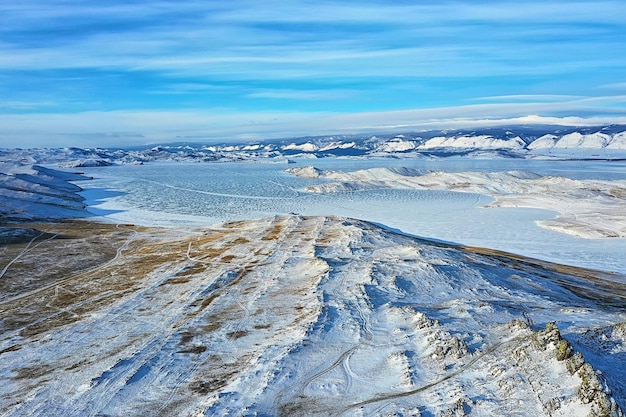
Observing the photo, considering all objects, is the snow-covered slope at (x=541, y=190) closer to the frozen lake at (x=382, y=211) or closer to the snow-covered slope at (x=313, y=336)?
the frozen lake at (x=382, y=211)

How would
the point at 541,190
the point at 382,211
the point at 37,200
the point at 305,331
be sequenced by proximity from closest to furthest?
the point at 305,331 → the point at 382,211 → the point at 37,200 → the point at 541,190

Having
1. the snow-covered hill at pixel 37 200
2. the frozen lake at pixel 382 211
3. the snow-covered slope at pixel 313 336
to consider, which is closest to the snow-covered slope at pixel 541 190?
the frozen lake at pixel 382 211

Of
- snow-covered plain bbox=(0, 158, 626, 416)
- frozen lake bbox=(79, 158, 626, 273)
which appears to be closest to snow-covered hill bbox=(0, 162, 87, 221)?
frozen lake bbox=(79, 158, 626, 273)

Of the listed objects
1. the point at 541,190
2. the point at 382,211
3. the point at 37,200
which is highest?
the point at 37,200

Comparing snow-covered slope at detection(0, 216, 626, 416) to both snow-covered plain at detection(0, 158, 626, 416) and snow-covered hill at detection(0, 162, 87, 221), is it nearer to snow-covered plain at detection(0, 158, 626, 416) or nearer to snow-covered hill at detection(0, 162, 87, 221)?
snow-covered plain at detection(0, 158, 626, 416)

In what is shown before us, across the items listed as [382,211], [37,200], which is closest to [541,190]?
[382,211]

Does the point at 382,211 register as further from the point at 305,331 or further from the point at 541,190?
the point at 305,331

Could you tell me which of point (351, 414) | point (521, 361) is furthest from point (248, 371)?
point (521, 361)

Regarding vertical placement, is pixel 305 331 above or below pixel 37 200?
above
